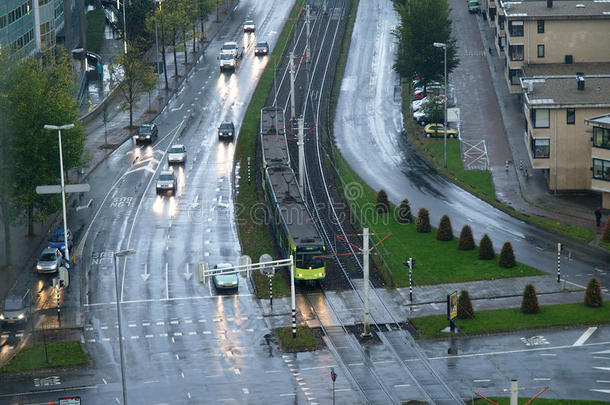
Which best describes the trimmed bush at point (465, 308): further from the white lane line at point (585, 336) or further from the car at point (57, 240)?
the car at point (57, 240)

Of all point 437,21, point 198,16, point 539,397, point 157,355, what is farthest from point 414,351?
point 198,16

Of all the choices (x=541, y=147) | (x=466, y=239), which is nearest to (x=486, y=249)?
(x=466, y=239)

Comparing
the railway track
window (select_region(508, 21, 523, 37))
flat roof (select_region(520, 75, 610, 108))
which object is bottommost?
the railway track

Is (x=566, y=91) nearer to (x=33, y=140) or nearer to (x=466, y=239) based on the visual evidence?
(x=466, y=239)

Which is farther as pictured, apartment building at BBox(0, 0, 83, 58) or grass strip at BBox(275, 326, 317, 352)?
apartment building at BBox(0, 0, 83, 58)

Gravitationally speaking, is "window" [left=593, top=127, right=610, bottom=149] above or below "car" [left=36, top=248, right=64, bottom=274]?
above

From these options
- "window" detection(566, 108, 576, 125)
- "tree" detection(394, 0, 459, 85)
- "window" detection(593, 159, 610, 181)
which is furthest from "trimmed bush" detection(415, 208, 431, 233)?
"tree" detection(394, 0, 459, 85)

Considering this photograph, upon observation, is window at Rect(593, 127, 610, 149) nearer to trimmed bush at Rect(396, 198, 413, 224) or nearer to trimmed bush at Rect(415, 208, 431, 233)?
trimmed bush at Rect(415, 208, 431, 233)
